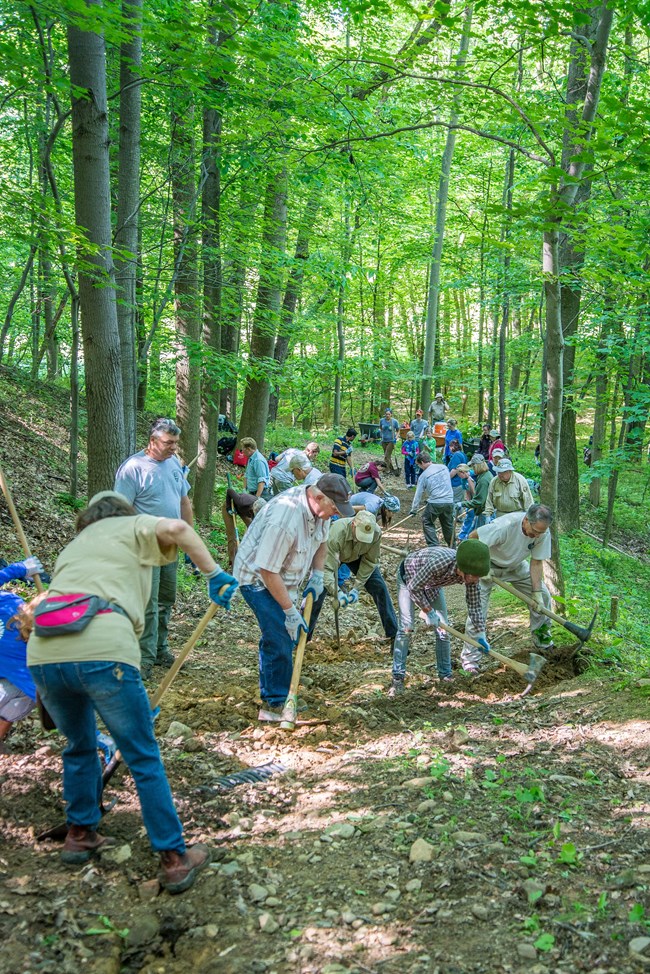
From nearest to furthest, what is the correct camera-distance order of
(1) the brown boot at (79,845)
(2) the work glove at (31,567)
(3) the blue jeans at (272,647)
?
(1) the brown boot at (79,845) < (2) the work glove at (31,567) < (3) the blue jeans at (272,647)

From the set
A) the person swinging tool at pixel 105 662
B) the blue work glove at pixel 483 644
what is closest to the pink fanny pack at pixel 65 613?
the person swinging tool at pixel 105 662

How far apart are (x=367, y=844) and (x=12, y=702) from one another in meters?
2.06

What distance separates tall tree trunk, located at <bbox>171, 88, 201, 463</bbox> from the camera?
926 centimetres

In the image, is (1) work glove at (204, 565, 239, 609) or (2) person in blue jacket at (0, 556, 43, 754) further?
(2) person in blue jacket at (0, 556, 43, 754)

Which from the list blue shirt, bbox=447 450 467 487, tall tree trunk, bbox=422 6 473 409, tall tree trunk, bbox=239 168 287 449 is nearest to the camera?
tall tree trunk, bbox=239 168 287 449

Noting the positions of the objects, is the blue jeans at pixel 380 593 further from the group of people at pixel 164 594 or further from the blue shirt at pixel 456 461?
the blue shirt at pixel 456 461

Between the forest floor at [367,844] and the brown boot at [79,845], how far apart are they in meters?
0.05

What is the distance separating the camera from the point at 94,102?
20.3 feet

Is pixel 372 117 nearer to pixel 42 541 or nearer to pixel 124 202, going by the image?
pixel 124 202

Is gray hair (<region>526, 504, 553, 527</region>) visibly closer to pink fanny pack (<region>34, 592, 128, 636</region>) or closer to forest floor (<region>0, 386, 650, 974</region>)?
forest floor (<region>0, 386, 650, 974</region>)

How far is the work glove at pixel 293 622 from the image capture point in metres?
5.01

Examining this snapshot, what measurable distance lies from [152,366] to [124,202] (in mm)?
6587

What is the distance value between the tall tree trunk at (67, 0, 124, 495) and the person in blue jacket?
2.96 metres

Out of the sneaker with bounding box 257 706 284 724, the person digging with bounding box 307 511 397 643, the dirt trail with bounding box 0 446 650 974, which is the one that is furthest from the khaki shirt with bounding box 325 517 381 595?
the sneaker with bounding box 257 706 284 724
